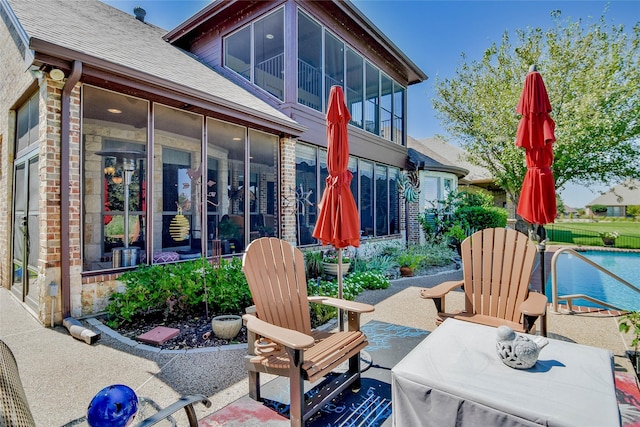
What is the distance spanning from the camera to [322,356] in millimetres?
2145

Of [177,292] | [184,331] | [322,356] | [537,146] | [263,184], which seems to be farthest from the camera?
[263,184]

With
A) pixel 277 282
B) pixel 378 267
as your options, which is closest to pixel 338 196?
pixel 277 282

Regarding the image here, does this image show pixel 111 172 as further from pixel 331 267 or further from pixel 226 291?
pixel 331 267

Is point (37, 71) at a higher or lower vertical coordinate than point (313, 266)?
higher

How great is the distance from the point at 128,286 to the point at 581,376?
417cm

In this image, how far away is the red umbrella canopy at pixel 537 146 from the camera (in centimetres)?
333

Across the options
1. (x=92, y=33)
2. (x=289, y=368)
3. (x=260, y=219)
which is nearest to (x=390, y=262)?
(x=260, y=219)

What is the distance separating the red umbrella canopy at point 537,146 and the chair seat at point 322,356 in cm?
235

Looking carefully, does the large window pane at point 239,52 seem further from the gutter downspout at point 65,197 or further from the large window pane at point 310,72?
the gutter downspout at point 65,197

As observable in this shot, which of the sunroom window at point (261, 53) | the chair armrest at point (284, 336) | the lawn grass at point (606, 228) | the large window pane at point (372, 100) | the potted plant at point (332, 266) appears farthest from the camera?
the lawn grass at point (606, 228)

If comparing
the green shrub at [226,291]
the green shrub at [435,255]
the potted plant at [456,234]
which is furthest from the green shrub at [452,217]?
the green shrub at [226,291]

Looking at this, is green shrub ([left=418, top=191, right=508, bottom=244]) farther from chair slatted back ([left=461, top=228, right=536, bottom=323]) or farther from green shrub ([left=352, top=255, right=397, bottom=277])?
chair slatted back ([left=461, top=228, right=536, bottom=323])

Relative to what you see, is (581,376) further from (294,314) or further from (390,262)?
(390,262)

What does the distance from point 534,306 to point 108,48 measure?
576 centimetres
